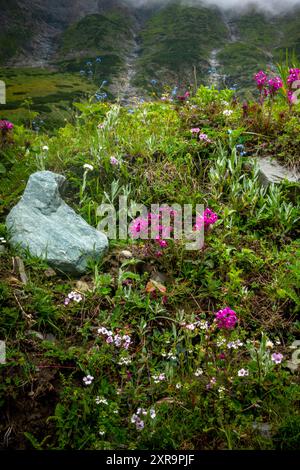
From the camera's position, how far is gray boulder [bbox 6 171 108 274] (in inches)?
155

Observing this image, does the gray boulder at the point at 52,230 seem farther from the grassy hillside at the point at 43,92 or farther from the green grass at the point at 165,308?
the grassy hillside at the point at 43,92

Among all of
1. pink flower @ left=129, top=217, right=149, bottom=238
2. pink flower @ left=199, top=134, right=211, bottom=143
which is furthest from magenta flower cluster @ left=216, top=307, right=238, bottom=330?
pink flower @ left=199, top=134, right=211, bottom=143

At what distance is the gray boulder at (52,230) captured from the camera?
394 centimetres

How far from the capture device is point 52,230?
163 inches

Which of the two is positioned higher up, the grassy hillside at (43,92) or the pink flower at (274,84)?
the pink flower at (274,84)

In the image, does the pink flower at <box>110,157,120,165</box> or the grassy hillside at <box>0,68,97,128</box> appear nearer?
the pink flower at <box>110,157,120,165</box>

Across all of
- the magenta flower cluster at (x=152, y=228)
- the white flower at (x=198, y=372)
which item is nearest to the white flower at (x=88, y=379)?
the white flower at (x=198, y=372)

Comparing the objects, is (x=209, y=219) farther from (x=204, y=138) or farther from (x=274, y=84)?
(x=274, y=84)

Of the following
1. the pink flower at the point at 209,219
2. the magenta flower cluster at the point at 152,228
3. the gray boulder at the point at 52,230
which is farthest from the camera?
the magenta flower cluster at the point at 152,228

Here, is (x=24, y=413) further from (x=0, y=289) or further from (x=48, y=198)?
(x=48, y=198)

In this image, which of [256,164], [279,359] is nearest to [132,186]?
[256,164]

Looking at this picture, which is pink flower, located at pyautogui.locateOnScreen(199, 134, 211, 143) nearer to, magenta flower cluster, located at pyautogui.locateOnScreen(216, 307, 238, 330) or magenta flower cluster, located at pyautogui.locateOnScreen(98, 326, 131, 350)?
magenta flower cluster, located at pyautogui.locateOnScreen(216, 307, 238, 330)

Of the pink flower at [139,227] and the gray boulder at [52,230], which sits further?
the pink flower at [139,227]

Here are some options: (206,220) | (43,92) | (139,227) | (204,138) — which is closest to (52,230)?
(139,227)
